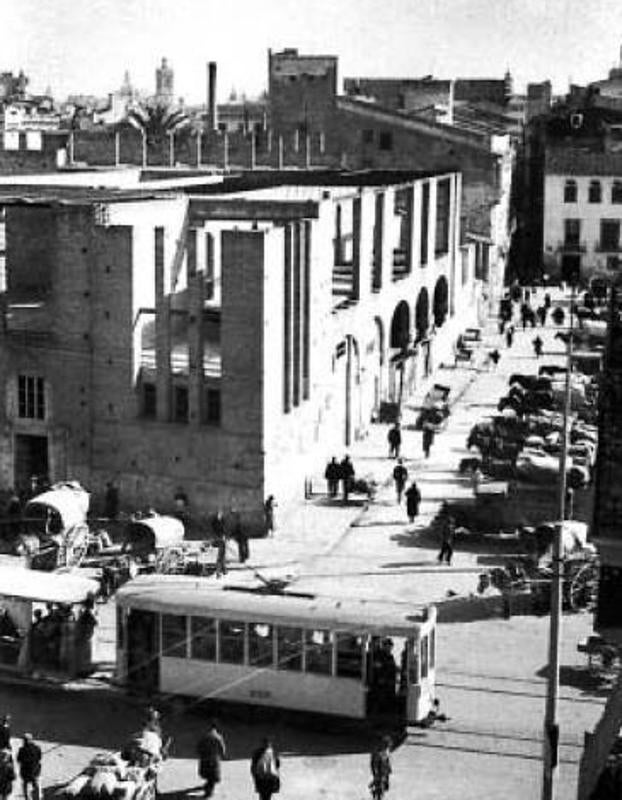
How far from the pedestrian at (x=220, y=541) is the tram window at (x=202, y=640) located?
579cm

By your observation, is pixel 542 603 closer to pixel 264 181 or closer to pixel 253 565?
pixel 253 565

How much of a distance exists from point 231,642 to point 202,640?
1.59 ft

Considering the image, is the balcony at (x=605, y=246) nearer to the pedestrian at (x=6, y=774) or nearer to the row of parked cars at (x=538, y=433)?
the row of parked cars at (x=538, y=433)

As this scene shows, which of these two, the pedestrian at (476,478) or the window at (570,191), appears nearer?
the pedestrian at (476,478)

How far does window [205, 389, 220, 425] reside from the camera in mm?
35500

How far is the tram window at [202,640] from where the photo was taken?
2386 cm

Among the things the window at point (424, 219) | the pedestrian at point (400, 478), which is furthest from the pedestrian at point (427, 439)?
the window at point (424, 219)

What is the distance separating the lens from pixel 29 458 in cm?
3762

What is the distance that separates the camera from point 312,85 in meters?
80.6

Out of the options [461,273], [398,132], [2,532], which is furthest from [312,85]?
[2,532]

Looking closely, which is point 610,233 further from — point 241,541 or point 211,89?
point 241,541

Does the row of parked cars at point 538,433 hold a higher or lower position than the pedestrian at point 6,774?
higher

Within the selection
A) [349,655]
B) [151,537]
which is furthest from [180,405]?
[349,655]

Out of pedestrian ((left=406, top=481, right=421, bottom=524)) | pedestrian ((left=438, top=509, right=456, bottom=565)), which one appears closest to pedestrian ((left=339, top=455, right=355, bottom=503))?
pedestrian ((left=406, top=481, right=421, bottom=524))
